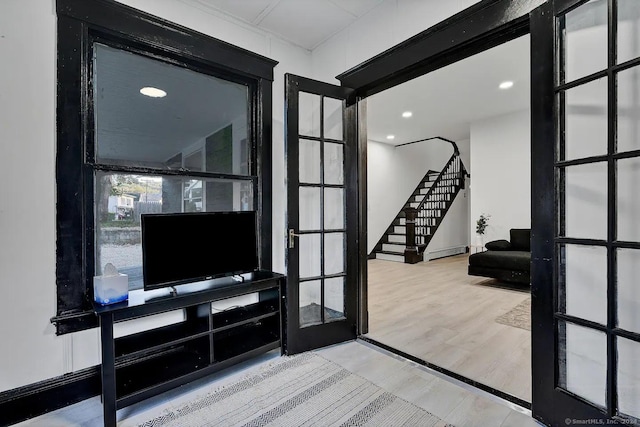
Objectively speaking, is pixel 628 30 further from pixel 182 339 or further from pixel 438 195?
pixel 438 195

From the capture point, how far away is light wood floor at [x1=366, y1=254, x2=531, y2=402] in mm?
2324

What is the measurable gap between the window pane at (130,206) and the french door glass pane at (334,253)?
42.4 inches

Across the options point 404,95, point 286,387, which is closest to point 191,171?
point 286,387

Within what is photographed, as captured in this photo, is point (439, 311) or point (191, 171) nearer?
point (191, 171)

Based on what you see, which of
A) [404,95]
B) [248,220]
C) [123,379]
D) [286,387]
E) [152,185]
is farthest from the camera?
[404,95]

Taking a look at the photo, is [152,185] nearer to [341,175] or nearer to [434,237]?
[341,175]

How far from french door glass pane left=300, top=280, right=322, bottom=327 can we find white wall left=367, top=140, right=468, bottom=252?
4.73 meters

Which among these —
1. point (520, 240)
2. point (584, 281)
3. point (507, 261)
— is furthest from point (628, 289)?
point (520, 240)

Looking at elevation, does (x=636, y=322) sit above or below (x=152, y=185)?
below

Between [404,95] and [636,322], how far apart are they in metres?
4.13

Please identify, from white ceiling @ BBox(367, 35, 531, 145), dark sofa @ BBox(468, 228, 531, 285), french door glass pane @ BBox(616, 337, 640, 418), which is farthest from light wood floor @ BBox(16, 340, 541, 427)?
white ceiling @ BBox(367, 35, 531, 145)

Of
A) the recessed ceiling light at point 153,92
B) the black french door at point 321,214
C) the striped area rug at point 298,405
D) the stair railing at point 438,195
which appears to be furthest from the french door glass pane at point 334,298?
the stair railing at point 438,195

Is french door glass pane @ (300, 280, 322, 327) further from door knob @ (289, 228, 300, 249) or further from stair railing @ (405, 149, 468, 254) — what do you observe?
stair railing @ (405, 149, 468, 254)

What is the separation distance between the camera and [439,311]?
11.8ft
